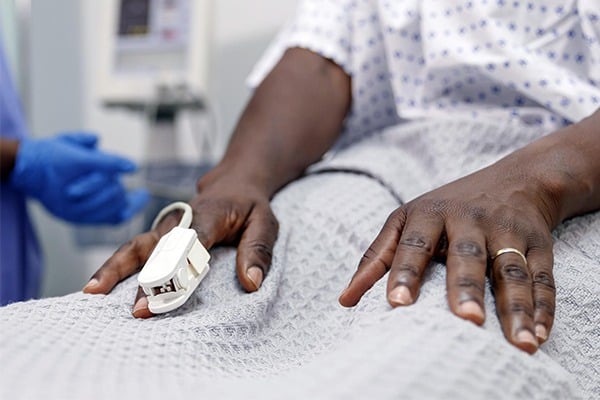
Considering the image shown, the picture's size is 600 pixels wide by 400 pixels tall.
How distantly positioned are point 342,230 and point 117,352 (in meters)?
0.22

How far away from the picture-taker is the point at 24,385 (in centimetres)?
30

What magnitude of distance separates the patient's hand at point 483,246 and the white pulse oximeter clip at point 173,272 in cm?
10

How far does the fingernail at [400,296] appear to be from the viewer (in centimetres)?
36

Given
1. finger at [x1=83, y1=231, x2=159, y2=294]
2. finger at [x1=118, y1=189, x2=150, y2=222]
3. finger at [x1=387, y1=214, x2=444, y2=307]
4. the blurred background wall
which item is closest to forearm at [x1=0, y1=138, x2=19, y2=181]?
finger at [x1=118, y1=189, x2=150, y2=222]

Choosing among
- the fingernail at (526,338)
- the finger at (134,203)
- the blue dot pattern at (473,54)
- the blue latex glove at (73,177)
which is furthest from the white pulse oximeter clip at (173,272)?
the finger at (134,203)

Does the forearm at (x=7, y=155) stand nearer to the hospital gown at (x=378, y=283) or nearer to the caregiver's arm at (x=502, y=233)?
the hospital gown at (x=378, y=283)

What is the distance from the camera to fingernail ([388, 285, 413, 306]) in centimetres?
36

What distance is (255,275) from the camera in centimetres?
48

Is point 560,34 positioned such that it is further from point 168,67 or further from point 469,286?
point 168,67

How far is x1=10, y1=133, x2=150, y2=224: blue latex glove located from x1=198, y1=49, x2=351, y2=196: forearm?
0.56m

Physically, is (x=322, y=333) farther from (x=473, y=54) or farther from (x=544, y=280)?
(x=473, y=54)

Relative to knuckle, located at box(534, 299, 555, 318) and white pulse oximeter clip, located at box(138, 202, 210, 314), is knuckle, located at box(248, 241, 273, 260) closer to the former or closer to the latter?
white pulse oximeter clip, located at box(138, 202, 210, 314)

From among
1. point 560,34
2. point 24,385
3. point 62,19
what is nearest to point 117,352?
point 24,385

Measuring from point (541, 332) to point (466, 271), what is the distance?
49 millimetres
